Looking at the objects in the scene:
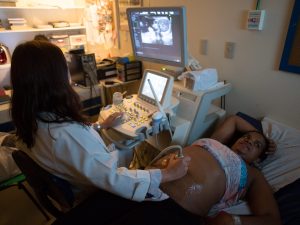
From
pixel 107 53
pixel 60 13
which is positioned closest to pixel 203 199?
pixel 107 53

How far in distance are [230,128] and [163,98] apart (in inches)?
19.8

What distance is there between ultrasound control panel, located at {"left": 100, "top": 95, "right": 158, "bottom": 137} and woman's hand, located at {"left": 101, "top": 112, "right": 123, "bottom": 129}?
0.09 feet

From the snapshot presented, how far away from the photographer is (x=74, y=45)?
2.82 meters

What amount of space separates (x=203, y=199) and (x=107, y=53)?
2.25 meters

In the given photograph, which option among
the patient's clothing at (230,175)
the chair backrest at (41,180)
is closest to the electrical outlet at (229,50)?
the patient's clothing at (230,175)

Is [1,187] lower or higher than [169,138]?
lower

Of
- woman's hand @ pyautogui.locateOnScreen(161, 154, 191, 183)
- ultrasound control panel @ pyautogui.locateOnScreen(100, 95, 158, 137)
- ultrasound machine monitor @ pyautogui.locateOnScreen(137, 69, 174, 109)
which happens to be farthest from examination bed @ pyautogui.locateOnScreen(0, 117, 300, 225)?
ultrasound machine monitor @ pyautogui.locateOnScreen(137, 69, 174, 109)

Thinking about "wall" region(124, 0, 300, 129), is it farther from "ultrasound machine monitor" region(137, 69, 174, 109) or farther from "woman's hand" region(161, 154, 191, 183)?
"woman's hand" region(161, 154, 191, 183)

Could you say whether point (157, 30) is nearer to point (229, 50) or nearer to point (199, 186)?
point (229, 50)

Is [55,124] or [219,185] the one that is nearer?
[55,124]

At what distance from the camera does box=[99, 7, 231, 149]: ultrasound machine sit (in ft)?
4.27

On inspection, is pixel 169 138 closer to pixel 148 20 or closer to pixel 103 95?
pixel 148 20

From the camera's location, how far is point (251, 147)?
4.36ft

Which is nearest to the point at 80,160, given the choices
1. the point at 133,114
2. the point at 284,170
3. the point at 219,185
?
the point at 133,114
